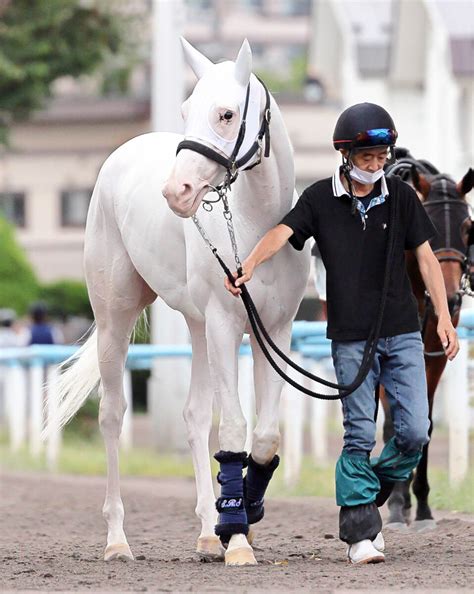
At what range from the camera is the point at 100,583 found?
697cm

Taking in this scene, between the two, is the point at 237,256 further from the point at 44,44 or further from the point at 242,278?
the point at 44,44

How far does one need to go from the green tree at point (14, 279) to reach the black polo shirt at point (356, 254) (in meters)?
24.8

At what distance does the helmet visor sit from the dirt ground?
6.18ft

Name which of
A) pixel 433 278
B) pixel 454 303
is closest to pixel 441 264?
pixel 454 303

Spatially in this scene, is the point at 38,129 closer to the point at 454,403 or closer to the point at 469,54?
the point at 469,54

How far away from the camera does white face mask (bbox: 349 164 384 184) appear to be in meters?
7.49

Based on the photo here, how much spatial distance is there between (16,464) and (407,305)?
34.9ft

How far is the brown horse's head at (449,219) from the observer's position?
9.05m

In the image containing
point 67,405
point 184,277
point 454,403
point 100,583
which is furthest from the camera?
point 454,403

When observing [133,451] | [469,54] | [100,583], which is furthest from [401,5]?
[100,583]

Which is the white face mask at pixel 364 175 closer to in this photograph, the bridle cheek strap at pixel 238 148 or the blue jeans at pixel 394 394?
the bridle cheek strap at pixel 238 148

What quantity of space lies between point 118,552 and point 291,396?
5071 millimetres

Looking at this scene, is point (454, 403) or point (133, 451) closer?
point (454, 403)

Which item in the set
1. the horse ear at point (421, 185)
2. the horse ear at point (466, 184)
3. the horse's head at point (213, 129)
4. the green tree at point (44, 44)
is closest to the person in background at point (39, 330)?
the green tree at point (44, 44)
